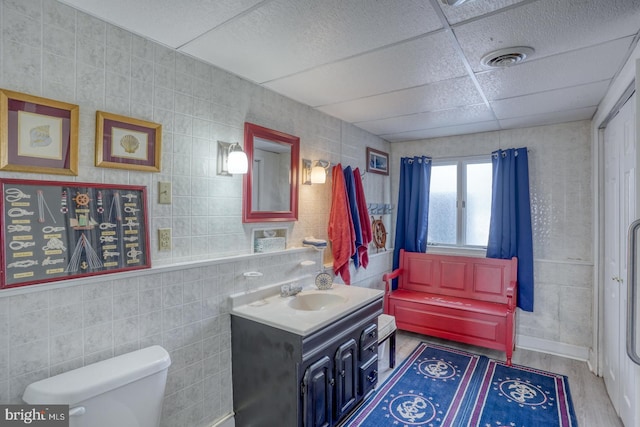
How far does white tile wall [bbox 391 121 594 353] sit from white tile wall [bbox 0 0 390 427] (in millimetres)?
2531

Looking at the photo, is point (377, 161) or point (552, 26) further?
point (377, 161)

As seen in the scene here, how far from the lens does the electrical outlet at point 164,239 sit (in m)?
1.72

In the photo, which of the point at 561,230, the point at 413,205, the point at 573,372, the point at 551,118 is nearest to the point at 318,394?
the point at 573,372

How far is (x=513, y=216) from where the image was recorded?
3295mm

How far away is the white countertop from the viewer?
5.91ft

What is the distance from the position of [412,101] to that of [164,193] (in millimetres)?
1903

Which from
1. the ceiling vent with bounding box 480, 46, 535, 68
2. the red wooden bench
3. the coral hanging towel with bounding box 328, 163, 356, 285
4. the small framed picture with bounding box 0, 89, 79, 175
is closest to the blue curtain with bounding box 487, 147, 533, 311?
the red wooden bench

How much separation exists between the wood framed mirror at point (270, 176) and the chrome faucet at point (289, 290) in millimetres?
488

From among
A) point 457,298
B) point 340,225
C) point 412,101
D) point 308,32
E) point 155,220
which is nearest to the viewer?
point 308,32

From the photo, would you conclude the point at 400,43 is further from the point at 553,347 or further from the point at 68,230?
the point at 553,347

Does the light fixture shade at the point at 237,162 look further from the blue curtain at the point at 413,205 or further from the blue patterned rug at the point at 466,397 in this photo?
the blue curtain at the point at 413,205

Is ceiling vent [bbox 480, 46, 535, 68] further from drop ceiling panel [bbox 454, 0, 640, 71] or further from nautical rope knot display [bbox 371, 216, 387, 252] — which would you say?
nautical rope knot display [bbox 371, 216, 387, 252]

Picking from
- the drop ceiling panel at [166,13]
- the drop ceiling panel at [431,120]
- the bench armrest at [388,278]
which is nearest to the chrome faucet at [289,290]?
the bench armrest at [388,278]

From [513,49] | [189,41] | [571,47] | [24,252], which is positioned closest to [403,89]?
[513,49]
